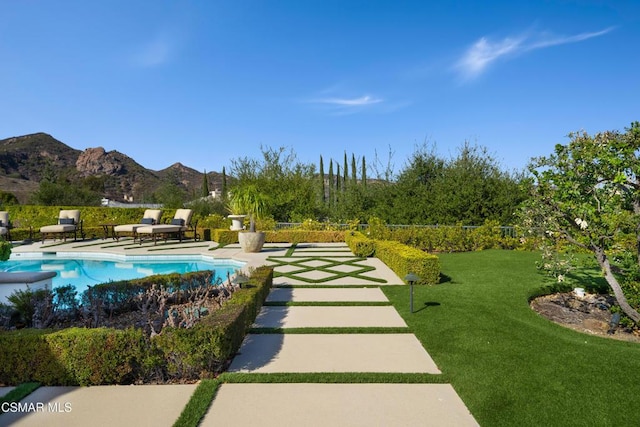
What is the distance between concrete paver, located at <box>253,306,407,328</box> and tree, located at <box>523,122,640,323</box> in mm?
2597

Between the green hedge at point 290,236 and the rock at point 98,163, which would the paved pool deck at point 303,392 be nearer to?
the green hedge at point 290,236

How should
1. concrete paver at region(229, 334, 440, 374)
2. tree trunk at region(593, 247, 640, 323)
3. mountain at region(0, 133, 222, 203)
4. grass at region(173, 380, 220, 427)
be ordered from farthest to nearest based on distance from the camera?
mountain at region(0, 133, 222, 203) < tree trunk at region(593, 247, 640, 323) < concrete paver at region(229, 334, 440, 374) < grass at region(173, 380, 220, 427)

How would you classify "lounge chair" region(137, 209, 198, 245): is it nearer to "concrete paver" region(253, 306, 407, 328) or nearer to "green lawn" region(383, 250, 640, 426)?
"concrete paver" region(253, 306, 407, 328)

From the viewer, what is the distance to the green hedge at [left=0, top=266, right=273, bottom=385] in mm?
3234

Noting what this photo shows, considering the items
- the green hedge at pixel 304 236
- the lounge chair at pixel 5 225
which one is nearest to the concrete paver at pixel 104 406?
the green hedge at pixel 304 236

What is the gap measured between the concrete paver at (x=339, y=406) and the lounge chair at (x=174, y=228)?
12.4 meters

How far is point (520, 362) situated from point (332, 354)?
76.4 inches

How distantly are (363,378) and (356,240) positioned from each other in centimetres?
812

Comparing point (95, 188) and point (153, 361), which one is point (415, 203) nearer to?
point (153, 361)

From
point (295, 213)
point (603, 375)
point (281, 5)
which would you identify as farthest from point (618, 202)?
point (295, 213)

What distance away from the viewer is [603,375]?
3.47 meters

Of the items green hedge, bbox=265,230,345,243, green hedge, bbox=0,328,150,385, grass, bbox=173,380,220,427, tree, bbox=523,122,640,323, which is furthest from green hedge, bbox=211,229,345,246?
grass, bbox=173,380,220,427

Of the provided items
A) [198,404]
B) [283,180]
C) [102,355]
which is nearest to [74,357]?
[102,355]

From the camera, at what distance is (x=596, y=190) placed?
4719 millimetres
